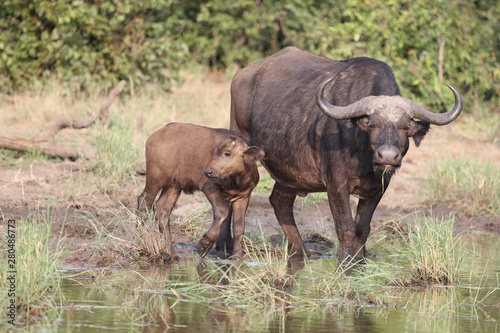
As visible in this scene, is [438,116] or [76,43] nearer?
[438,116]

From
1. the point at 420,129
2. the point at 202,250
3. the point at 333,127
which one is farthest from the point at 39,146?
A: the point at 420,129

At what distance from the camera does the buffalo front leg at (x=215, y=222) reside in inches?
290

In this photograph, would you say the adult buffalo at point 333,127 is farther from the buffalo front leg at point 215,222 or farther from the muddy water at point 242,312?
the muddy water at point 242,312

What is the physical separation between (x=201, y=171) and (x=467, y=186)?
4812mm

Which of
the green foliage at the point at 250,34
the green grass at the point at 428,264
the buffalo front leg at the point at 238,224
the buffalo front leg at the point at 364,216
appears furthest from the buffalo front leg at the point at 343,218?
the green foliage at the point at 250,34

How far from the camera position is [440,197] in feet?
36.7

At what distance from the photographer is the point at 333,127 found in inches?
274

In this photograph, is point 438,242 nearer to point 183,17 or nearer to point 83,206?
point 83,206

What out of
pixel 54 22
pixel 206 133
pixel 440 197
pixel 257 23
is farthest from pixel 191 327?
pixel 257 23

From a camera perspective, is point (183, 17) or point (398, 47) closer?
point (398, 47)

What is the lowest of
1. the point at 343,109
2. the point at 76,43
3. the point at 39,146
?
the point at 39,146

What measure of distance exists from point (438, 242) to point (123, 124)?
23.0ft

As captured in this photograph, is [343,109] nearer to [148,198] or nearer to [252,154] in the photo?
[252,154]

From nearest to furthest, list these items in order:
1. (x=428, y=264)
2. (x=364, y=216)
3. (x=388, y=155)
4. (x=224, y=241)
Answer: (x=388, y=155) < (x=428, y=264) < (x=364, y=216) < (x=224, y=241)
